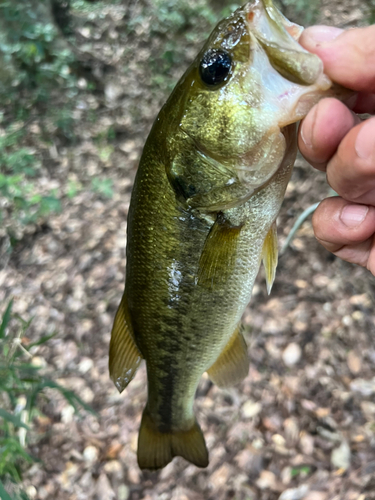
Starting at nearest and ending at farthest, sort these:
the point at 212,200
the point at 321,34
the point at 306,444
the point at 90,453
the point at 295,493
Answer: the point at 321,34 < the point at 212,200 < the point at 295,493 < the point at 306,444 < the point at 90,453

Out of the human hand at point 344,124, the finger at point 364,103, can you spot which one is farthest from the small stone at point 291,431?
the finger at point 364,103

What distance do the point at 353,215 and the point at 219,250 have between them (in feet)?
1.44

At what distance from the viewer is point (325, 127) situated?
3.06 feet

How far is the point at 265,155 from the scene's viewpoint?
104cm

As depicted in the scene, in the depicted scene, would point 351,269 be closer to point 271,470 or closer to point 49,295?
point 271,470

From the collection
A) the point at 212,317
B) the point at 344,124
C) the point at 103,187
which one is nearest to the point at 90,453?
the point at 212,317

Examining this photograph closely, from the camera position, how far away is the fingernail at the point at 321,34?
39.7 inches

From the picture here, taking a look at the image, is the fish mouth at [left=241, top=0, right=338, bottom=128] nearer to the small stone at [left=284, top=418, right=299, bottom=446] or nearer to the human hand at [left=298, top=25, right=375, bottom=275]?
the human hand at [left=298, top=25, right=375, bottom=275]

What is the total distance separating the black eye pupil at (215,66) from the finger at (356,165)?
369mm

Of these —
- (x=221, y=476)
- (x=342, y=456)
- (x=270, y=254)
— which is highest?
(x=270, y=254)

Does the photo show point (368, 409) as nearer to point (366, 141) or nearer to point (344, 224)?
point (344, 224)

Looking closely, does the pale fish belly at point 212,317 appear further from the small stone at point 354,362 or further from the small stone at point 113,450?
the small stone at point 354,362

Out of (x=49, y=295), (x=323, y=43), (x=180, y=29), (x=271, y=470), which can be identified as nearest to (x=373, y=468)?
(x=271, y=470)

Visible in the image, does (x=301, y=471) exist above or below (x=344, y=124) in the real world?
below
